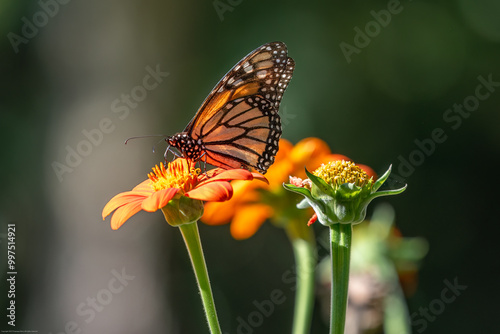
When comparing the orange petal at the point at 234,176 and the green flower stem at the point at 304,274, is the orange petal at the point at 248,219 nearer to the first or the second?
the green flower stem at the point at 304,274

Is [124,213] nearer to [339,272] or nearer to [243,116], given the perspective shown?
[339,272]

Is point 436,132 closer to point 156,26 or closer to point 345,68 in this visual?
point 345,68

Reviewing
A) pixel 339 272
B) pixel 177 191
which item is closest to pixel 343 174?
pixel 339 272

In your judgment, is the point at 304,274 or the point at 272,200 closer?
the point at 304,274

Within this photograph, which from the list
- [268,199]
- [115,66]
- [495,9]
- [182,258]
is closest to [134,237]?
[182,258]

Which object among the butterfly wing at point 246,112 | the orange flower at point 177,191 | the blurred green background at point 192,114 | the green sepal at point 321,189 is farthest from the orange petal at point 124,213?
the blurred green background at point 192,114

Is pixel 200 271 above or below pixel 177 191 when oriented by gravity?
below

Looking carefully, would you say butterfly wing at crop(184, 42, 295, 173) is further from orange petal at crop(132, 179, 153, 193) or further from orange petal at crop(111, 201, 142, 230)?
orange petal at crop(111, 201, 142, 230)
